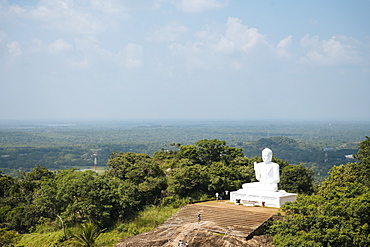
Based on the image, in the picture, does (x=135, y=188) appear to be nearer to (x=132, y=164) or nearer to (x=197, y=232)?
(x=132, y=164)

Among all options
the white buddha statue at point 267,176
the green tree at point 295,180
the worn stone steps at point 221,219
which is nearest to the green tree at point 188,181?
the worn stone steps at point 221,219

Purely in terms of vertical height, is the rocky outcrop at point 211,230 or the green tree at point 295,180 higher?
the green tree at point 295,180

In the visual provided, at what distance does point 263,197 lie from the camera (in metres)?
25.2

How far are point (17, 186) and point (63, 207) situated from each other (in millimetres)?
7591

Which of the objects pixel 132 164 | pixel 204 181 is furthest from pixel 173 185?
pixel 132 164

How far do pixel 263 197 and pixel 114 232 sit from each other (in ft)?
31.2

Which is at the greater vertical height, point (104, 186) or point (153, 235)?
point (104, 186)

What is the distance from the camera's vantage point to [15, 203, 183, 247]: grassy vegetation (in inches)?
883

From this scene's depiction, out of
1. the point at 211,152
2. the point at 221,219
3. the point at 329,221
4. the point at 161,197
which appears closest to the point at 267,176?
the point at 221,219

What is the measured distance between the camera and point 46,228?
2644cm

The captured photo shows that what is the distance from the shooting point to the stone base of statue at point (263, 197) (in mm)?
24775

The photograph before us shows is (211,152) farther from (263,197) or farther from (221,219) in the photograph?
(221,219)

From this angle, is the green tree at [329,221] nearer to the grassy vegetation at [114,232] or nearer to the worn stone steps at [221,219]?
the worn stone steps at [221,219]

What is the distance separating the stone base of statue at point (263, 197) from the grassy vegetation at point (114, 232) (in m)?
4.47
